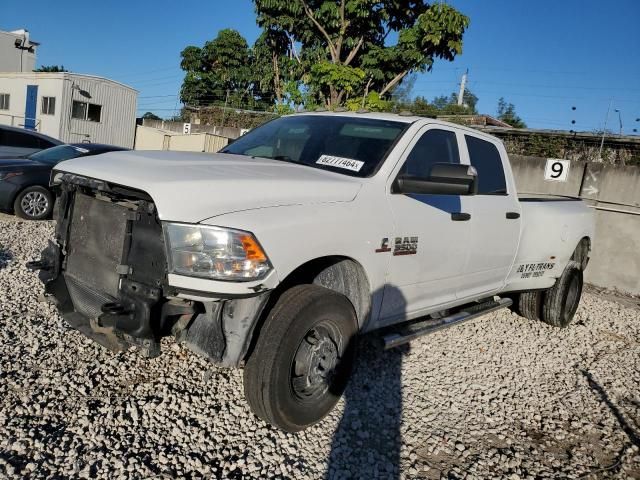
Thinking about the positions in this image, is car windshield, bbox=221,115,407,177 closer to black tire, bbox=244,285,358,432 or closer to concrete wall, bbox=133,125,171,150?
black tire, bbox=244,285,358,432

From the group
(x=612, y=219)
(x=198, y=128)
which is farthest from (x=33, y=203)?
(x=198, y=128)

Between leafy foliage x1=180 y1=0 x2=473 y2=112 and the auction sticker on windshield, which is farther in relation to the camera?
leafy foliage x1=180 y1=0 x2=473 y2=112

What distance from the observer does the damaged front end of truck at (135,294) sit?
262 cm

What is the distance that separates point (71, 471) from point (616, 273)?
353 inches

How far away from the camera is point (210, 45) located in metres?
43.4

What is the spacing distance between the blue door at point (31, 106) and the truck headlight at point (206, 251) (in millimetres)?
25268

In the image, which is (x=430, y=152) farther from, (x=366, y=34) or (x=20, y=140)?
(x=366, y=34)

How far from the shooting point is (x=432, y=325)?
13.5 feet

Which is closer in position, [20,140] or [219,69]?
[20,140]

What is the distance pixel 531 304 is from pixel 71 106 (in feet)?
74.4

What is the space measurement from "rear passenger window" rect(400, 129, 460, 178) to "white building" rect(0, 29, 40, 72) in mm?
40878

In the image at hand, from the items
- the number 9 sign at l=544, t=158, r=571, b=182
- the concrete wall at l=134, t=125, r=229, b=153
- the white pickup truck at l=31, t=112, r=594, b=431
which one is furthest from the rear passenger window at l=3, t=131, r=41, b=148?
the number 9 sign at l=544, t=158, r=571, b=182

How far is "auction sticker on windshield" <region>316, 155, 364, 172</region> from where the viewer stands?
3496mm

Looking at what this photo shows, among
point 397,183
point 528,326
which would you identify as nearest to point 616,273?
point 528,326
